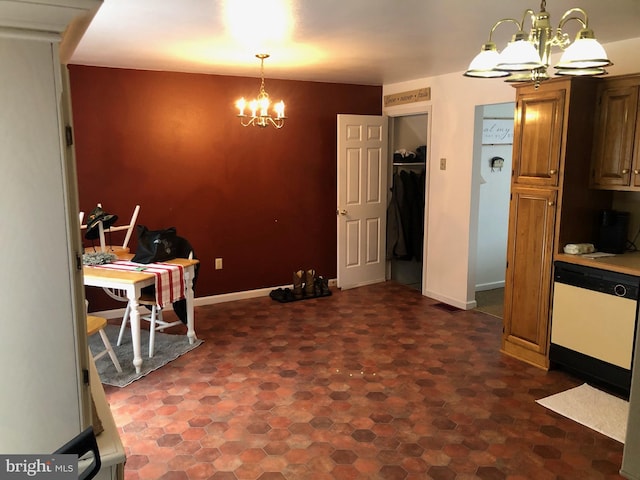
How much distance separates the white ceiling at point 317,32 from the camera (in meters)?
2.78

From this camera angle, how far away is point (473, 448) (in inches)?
109

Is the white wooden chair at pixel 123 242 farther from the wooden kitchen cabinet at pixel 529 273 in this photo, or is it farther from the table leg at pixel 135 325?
the wooden kitchen cabinet at pixel 529 273

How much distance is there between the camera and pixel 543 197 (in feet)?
12.1

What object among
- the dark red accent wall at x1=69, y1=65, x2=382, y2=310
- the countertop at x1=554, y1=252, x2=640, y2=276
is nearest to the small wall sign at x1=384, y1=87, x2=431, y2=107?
the dark red accent wall at x1=69, y1=65, x2=382, y2=310

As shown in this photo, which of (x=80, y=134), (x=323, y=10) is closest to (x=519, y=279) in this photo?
(x=323, y=10)

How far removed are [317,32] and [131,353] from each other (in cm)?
284

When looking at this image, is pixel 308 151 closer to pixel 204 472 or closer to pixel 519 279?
pixel 519 279

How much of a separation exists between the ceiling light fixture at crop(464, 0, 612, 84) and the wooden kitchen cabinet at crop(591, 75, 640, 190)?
4.74 ft

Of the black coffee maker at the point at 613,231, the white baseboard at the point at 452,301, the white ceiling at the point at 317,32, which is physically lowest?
the white baseboard at the point at 452,301

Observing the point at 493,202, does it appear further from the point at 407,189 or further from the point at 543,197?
the point at 543,197

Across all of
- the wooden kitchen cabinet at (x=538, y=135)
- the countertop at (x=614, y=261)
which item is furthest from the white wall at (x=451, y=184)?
the countertop at (x=614, y=261)

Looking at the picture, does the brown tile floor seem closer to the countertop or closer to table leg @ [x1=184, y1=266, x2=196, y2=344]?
table leg @ [x1=184, y1=266, x2=196, y2=344]

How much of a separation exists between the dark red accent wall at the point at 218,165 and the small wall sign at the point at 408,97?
0.56 feet

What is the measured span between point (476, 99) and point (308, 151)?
193 centimetres
